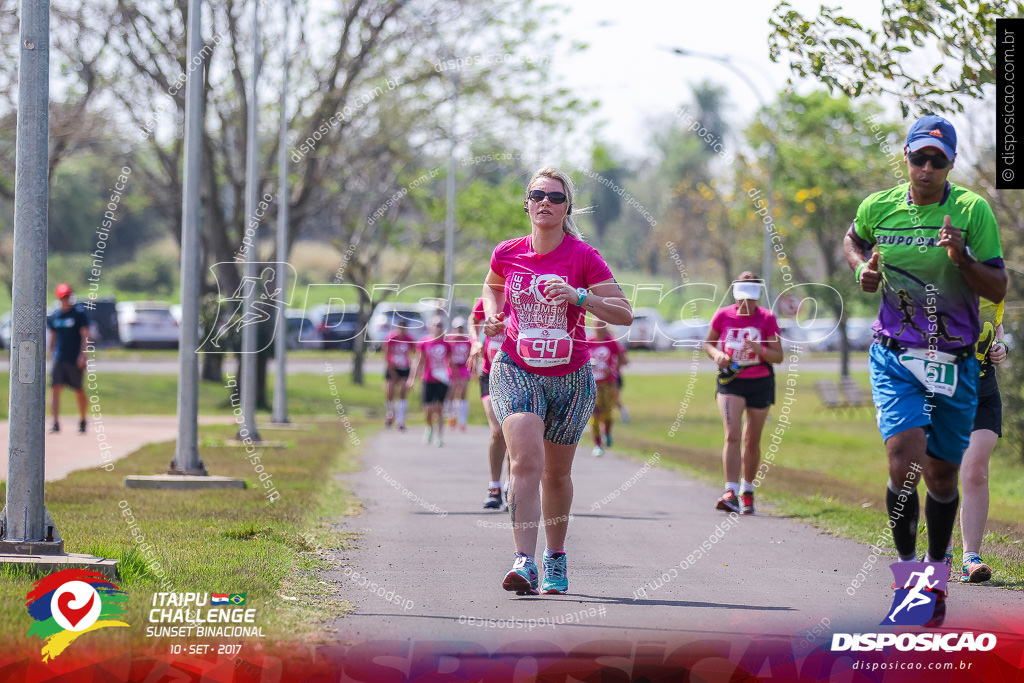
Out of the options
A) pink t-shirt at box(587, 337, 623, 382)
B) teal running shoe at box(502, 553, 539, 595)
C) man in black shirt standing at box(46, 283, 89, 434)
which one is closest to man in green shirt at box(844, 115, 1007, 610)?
teal running shoe at box(502, 553, 539, 595)

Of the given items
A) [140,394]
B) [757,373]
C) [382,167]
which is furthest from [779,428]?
[757,373]

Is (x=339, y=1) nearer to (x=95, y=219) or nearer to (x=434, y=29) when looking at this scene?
(x=434, y=29)

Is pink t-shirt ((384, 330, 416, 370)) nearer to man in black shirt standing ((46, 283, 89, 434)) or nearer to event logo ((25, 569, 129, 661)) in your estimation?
man in black shirt standing ((46, 283, 89, 434))

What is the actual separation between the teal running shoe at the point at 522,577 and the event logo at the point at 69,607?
171 cm

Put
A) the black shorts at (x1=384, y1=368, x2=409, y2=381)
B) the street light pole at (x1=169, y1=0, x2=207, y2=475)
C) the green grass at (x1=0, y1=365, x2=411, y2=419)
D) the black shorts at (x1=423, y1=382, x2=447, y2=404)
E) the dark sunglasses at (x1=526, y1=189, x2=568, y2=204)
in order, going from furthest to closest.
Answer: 1. the green grass at (x1=0, y1=365, x2=411, y2=419)
2. the black shorts at (x1=384, y1=368, x2=409, y2=381)
3. the black shorts at (x1=423, y1=382, x2=447, y2=404)
4. the street light pole at (x1=169, y1=0, x2=207, y2=475)
5. the dark sunglasses at (x1=526, y1=189, x2=568, y2=204)

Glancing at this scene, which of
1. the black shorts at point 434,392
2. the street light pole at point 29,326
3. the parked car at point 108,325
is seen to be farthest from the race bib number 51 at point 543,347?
the parked car at point 108,325

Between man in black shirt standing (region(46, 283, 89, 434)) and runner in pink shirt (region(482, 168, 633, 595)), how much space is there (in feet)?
40.3

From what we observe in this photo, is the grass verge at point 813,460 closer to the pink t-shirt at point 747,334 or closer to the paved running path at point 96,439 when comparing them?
the pink t-shirt at point 747,334

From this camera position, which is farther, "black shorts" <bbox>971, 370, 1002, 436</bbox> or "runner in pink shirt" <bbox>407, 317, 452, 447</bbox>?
"runner in pink shirt" <bbox>407, 317, 452, 447</bbox>

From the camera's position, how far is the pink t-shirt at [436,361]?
17.3m

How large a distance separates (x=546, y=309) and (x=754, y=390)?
4.80 m

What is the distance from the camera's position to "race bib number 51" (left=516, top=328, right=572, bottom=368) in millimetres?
6266

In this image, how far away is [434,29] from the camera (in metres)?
24.1

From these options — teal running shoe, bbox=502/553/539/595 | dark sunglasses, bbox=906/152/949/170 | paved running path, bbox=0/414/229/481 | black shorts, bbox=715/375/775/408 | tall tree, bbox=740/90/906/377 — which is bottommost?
paved running path, bbox=0/414/229/481
